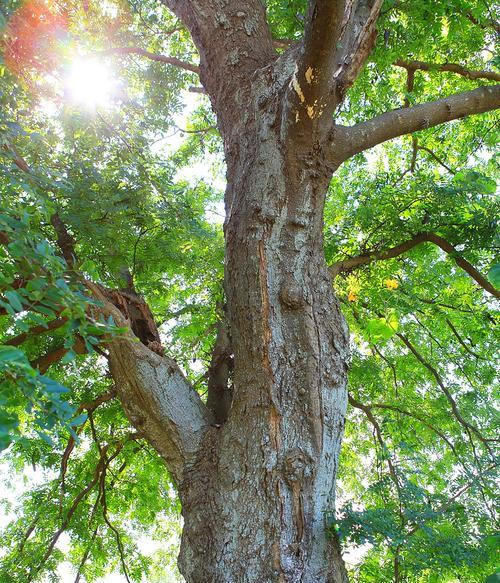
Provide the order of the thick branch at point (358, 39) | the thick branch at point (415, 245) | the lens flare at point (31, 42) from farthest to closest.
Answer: the thick branch at point (415, 245) → the lens flare at point (31, 42) → the thick branch at point (358, 39)

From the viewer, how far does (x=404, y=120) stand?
10.1 feet

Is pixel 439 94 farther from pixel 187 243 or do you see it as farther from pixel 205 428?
pixel 205 428

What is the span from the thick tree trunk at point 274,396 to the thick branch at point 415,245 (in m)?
1.35

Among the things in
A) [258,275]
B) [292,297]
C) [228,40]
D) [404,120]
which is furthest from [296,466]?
[228,40]

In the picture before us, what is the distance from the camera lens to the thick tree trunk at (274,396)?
1.98m

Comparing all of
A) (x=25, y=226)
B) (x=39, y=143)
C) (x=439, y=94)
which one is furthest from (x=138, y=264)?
(x=439, y=94)

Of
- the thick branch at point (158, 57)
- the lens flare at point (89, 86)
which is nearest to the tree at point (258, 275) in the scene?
the lens flare at point (89, 86)

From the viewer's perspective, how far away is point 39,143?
127 inches

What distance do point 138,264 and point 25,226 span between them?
2926mm

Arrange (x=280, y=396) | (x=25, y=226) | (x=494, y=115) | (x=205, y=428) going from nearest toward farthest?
1. (x=25, y=226)
2. (x=280, y=396)
3. (x=205, y=428)
4. (x=494, y=115)

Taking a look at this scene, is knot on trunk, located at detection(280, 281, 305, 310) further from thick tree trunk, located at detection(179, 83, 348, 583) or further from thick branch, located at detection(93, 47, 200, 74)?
thick branch, located at detection(93, 47, 200, 74)

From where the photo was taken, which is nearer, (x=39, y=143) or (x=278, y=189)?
(x=278, y=189)

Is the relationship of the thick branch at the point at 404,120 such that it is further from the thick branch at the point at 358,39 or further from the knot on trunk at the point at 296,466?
the knot on trunk at the point at 296,466

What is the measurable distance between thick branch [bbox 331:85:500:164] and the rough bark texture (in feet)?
0.04
